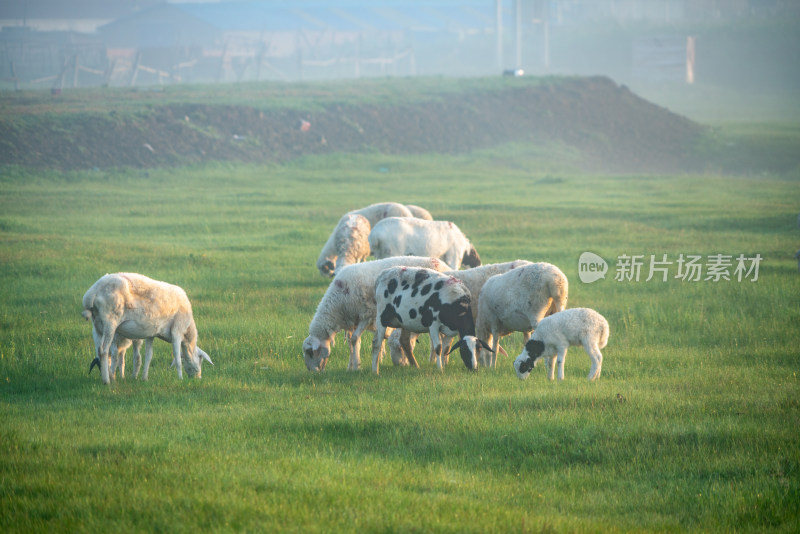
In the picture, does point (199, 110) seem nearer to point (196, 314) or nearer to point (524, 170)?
point (524, 170)

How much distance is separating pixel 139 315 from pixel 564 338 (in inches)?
201

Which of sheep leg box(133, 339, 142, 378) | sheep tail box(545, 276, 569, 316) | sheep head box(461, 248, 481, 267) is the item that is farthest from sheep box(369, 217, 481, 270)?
sheep leg box(133, 339, 142, 378)

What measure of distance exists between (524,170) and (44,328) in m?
36.7

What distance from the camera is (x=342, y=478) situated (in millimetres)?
7363

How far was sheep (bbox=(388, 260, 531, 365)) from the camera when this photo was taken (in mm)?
11977

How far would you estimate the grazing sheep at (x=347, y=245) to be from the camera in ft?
57.1

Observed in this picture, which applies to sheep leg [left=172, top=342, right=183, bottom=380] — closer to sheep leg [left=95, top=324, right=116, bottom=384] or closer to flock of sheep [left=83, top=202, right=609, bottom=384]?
flock of sheep [left=83, top=202, right=609, bottom=384]

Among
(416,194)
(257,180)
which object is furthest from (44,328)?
(257,180)

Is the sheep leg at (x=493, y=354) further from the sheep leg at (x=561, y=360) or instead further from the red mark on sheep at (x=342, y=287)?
the red mark on sheep at (x=342, y=287)

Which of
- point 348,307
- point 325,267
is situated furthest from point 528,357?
point 325,267

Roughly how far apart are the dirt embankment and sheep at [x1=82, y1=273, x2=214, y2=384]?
28.0 metres

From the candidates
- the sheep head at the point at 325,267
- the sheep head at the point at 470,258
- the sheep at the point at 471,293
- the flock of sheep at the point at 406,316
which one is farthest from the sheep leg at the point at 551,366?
the sheep head at the point at 325,267

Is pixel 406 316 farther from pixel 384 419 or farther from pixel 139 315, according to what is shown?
pixel 139 315

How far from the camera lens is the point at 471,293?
1252 cm
